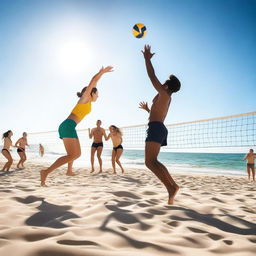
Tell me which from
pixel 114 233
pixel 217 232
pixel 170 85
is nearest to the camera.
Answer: pixel 114 233

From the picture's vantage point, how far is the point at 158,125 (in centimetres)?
265

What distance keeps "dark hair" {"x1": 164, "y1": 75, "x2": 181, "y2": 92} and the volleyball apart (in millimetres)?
2551

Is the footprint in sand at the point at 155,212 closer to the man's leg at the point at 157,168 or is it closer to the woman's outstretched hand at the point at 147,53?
the man's leg at the point at 157,168

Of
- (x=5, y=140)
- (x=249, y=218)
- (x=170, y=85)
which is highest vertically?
(x=170, y=85)

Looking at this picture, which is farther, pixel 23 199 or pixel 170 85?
pixel 170 85

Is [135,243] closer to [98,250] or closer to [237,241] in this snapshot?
[98,250]

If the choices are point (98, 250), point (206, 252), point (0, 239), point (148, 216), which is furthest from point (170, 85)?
point (0, 239)

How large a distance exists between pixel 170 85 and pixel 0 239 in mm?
2298

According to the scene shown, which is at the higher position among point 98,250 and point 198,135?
point 198,135

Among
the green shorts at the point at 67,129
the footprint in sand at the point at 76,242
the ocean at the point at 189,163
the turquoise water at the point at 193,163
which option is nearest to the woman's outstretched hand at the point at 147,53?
the green shorts at the point at 67,129

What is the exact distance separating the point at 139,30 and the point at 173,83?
2.71 m

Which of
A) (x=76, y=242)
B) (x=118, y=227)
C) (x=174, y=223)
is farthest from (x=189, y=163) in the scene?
(x=76, y=242)

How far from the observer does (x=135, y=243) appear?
128cm

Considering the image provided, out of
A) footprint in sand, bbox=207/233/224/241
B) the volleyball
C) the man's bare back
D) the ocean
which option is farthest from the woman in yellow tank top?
the ocean
